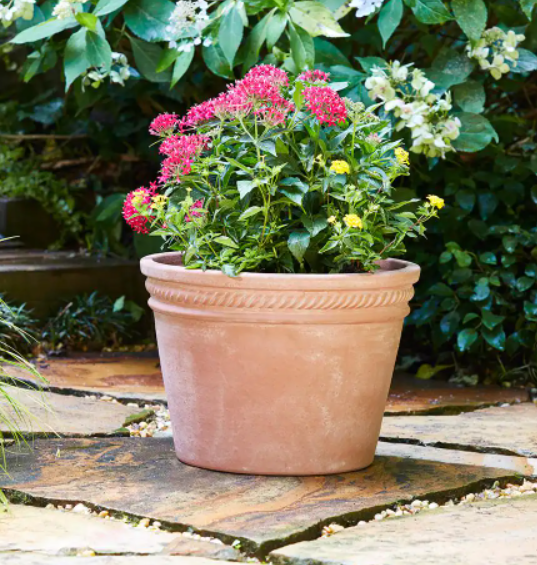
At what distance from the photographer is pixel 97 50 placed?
103 inches

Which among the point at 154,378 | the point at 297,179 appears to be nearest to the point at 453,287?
the point at 154,378

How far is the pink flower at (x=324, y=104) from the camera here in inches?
75.6

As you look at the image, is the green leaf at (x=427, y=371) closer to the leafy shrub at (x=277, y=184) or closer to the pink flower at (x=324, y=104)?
the leafy shrub at (x=277, y=184)

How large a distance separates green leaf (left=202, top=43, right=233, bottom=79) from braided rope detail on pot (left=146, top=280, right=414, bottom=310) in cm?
104

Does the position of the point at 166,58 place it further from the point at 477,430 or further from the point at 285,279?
the point at 477,430

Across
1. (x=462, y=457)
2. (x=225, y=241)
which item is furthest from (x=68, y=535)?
(x=462, y=457)

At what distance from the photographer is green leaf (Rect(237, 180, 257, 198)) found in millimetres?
1847

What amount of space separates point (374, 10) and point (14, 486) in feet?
5.11

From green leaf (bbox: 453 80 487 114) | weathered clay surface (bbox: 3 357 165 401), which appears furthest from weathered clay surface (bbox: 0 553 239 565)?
green leaf (bbox: 453 80 487 114)

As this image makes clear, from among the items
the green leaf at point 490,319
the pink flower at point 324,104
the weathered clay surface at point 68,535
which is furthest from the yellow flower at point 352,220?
the green leaf at point 490,319

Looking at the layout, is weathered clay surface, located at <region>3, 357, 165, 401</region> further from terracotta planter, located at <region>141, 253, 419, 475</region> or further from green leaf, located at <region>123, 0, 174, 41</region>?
green leaf, located at <region>123, 0, 174, 41</region>

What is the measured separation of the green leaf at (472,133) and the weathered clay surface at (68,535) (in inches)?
62.3

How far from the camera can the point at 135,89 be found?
3748 mm

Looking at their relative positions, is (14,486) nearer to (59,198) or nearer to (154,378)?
(154,378)
